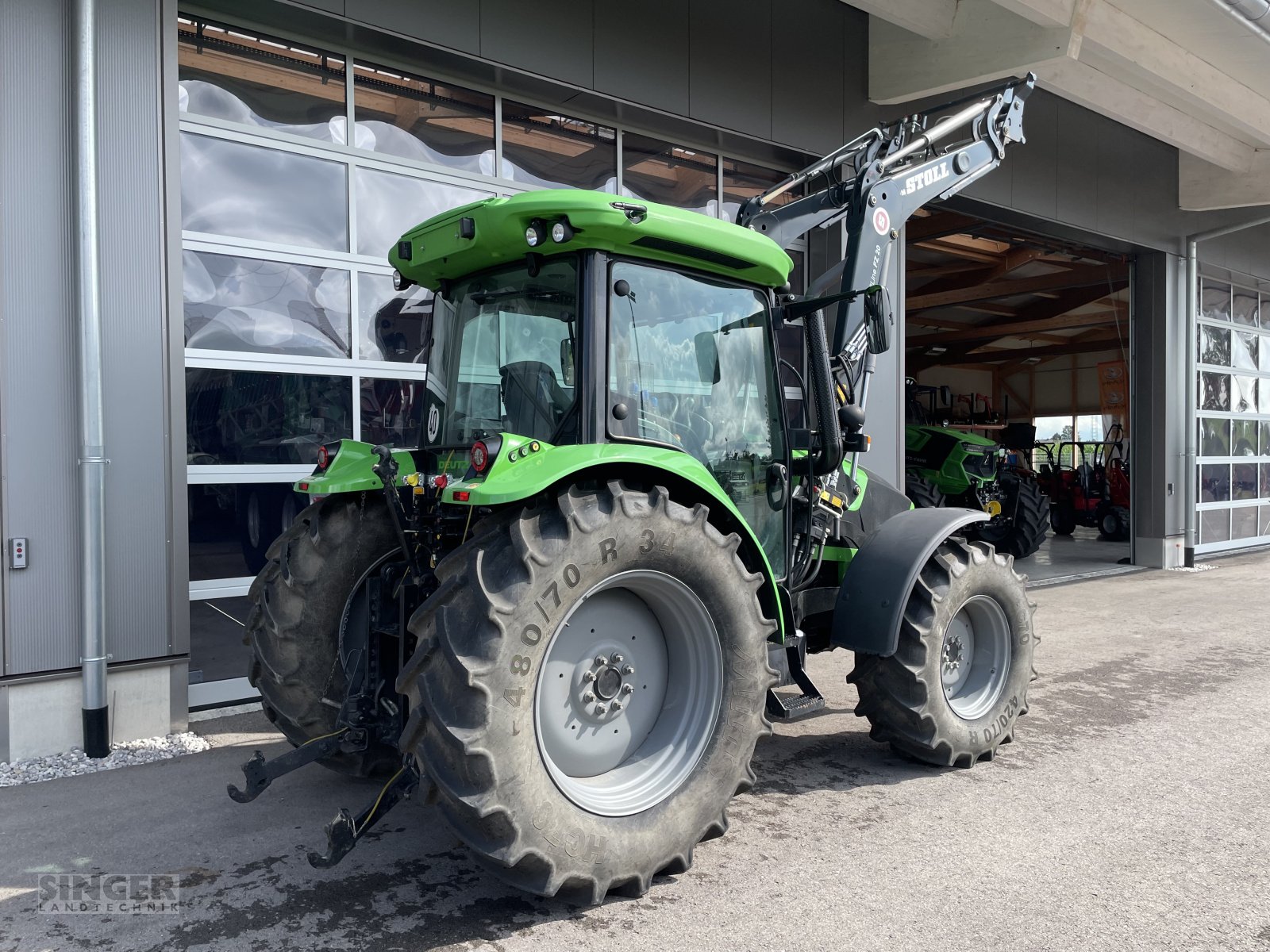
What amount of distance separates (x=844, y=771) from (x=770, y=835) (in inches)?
34.2

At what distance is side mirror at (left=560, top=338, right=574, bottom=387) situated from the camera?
3.46m

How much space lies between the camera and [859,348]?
4914mm

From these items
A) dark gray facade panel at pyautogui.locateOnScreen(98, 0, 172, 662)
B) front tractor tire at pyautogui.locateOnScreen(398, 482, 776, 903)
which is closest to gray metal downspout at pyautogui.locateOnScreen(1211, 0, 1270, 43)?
front tractor tire at pyautogui.locateOnScreen(398, 482, 776, 903)

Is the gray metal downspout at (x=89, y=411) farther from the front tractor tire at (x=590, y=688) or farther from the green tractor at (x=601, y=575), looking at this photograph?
the front tractor tire at (x=590, y=688)

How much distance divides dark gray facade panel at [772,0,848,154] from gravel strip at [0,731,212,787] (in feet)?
20.4

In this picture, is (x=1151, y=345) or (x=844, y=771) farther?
(x=1151, y=345)

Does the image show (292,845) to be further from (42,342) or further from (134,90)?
(134,90)

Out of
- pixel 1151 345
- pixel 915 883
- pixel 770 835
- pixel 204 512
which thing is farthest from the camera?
pixel 1151 345

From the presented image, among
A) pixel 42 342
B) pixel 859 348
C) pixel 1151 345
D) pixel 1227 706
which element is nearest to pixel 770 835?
pixel 859 348

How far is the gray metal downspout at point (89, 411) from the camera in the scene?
15.5 ft

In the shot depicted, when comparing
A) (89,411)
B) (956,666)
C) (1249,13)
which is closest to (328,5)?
(89,411)

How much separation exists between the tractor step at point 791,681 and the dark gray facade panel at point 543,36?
4342 mm

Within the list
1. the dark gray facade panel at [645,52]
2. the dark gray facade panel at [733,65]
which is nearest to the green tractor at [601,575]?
the dark gray facade panel at [645,52]

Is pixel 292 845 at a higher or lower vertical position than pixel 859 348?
lower
